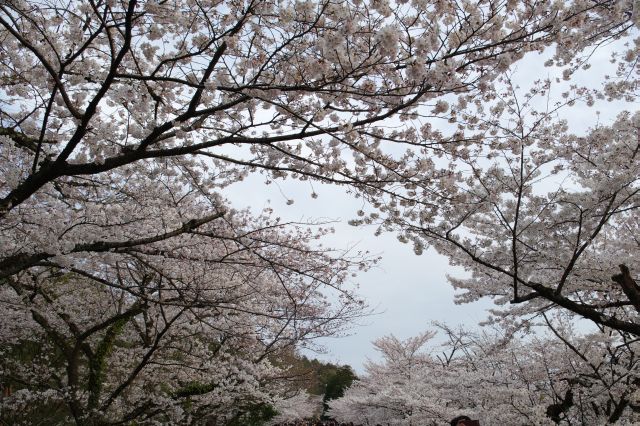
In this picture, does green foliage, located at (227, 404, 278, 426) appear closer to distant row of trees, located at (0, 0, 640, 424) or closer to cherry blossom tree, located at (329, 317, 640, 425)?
cherry blossom tree, located at (329, 317, 640, 425)

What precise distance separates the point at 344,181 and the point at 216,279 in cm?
495

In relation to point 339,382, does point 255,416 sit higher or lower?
lower

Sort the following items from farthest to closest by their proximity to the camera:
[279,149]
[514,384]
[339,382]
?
[339,382] < [514,384] < [279,149]

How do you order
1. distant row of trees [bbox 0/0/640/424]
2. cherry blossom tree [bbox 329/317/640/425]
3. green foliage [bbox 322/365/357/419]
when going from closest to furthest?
distant row of trees [bbox 0/0/640/424] → cherry blossom tree [bbox 329/317/640/425] → green foliage [bbox 322/365/357/419]

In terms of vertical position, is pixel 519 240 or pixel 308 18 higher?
pixel 308 18

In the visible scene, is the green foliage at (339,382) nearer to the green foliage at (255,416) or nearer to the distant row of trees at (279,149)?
the green foliage at (255,416)

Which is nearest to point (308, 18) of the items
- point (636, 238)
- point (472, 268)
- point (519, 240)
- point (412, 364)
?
point (519, 240)

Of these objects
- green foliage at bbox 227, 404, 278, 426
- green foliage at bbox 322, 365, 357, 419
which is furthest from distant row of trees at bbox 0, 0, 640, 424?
green foliage at bbox 322, 365, 357, 419

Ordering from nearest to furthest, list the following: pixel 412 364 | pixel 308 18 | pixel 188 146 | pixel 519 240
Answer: pixel 308 18 → pixel 188 146 → pixel 519 240 → pixel 412 364

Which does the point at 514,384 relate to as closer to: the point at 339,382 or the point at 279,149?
the point at 279,149

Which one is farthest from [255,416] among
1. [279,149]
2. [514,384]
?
[279,149]

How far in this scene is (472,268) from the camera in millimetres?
6930

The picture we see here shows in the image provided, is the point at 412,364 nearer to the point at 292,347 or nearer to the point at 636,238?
the point at 292,347

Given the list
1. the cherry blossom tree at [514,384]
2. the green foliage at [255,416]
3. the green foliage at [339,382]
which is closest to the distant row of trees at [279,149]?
the cherry blossom tree at [514,384]
